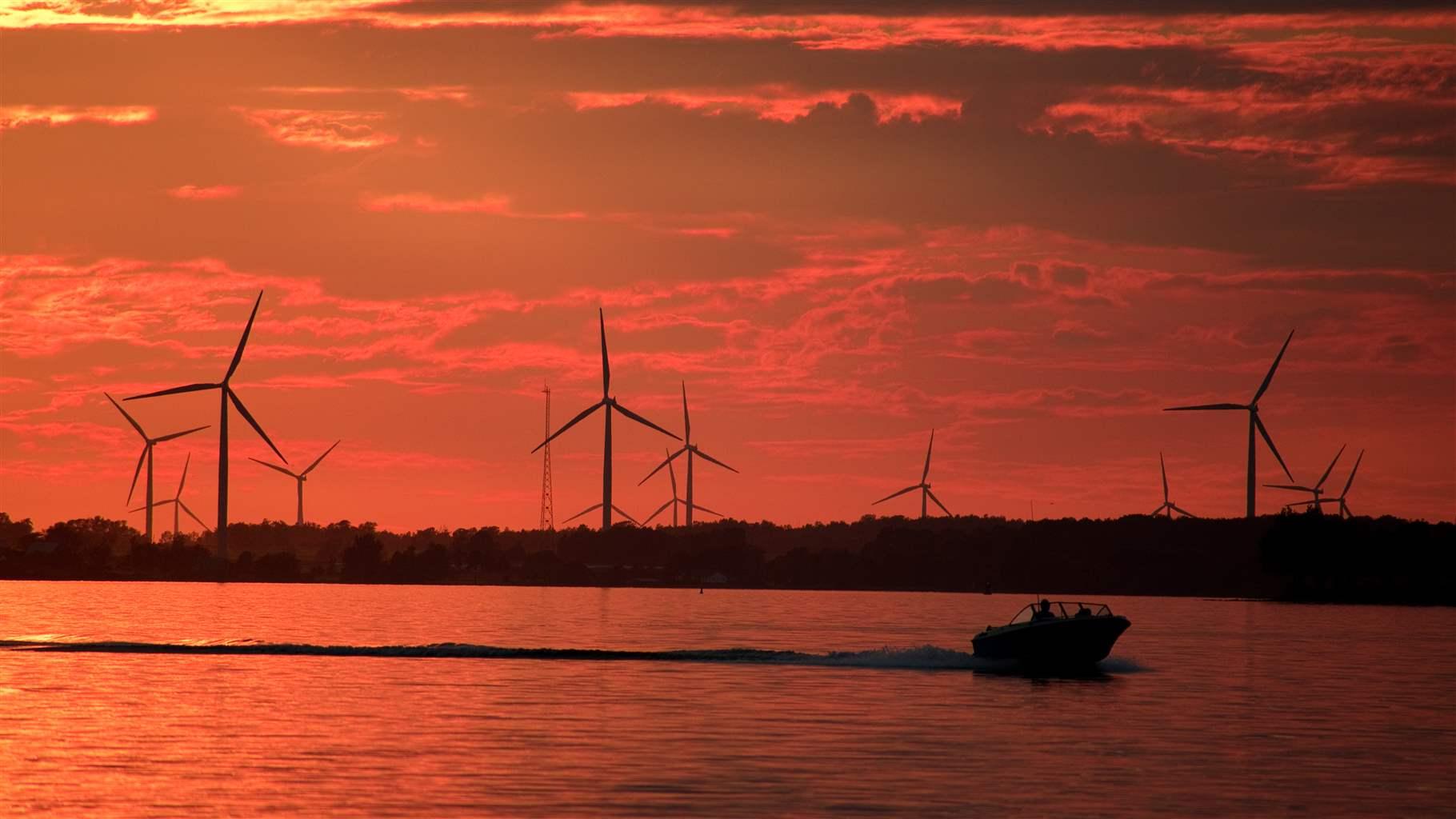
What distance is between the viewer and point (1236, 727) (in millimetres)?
86188

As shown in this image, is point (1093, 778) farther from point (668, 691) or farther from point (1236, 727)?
point (668, 691)

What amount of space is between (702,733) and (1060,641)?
4187cm

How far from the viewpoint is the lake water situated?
6128 cm

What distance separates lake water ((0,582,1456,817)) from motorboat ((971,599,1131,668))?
5.10 ft

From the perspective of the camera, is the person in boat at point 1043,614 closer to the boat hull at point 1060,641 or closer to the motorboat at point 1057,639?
the motorboat at point 1057,639

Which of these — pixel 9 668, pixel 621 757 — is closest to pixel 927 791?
pixel 621 757

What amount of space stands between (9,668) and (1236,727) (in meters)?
69.5

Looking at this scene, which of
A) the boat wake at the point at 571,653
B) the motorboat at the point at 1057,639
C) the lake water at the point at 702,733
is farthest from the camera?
the boat wake at the point at 571,653

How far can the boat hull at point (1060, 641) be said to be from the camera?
115562 millimetres

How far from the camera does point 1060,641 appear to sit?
116 metres

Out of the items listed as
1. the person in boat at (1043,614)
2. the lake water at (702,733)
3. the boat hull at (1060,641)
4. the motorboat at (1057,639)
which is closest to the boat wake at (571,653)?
the lake water at (702,733)

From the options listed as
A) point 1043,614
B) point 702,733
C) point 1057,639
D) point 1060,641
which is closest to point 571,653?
point 1043,614

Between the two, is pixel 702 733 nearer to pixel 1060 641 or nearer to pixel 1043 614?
pixel 1060 641

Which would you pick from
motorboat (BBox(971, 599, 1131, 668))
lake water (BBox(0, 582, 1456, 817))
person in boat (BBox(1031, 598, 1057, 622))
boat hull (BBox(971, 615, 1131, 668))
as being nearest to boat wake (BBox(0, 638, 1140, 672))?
lake water (BBox(0, 582, 1456, 817))
